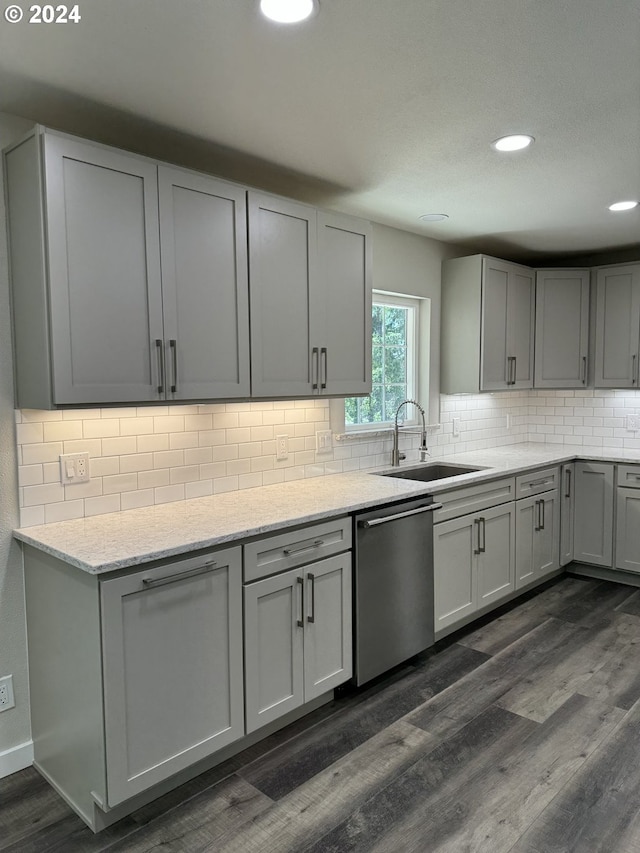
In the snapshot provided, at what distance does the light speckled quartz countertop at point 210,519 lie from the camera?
203 centimetres

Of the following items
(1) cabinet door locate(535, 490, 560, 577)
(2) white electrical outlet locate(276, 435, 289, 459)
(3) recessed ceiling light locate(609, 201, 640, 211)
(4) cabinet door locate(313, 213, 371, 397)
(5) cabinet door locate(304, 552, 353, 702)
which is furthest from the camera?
(1) cabinet door locate(535, 490, 560, 577)

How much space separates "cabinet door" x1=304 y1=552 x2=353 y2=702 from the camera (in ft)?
8.54

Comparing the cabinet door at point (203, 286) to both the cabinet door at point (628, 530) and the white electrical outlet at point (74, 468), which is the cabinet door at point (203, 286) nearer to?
the white electrical outlet at point (74, 468)

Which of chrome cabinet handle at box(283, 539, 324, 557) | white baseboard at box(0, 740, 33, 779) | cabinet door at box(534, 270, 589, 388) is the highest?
cabinet door at box(534, 270, 589, 388)

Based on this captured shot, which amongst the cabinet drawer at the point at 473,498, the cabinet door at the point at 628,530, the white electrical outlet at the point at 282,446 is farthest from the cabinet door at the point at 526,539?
the white electrical outlet at the point at 282,446

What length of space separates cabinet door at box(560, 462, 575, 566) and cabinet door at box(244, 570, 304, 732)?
2709mm

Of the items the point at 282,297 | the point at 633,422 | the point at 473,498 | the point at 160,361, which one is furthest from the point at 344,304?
the point at 633,422

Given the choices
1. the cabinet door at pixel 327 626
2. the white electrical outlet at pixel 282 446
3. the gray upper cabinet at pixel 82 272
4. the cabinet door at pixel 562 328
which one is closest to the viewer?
the gray upper cabinet at pixel 82 272

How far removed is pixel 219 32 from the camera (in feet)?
5.65

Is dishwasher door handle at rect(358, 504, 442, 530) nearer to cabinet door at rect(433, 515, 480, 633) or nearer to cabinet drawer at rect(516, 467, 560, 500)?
cabinet door at rect(433, 515, 480, 633)

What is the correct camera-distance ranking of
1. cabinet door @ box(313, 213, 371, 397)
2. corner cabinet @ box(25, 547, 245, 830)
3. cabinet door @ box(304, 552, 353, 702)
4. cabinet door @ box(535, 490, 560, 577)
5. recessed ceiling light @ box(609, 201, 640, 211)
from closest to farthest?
corner cabinet @ box(25, 547, 245, 830)
cabinet door @ box(304, 552, 353, 702)
cabinet door @ box(313, 213, 371, 397)
recessed ceiling light @ box(609, 201, 640, 211)
cabinet door @ box(535, 490, 560, 577)

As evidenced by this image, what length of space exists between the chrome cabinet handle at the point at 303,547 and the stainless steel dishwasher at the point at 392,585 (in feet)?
0.81

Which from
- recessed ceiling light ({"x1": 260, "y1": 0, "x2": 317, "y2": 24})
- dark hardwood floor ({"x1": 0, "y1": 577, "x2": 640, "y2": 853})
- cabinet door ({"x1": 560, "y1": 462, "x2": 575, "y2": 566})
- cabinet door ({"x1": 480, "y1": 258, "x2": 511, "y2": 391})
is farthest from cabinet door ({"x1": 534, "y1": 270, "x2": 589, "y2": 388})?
recessed ceiling light ({"x1": 260, "y1": 0, "x2": 317, "y2": 24})

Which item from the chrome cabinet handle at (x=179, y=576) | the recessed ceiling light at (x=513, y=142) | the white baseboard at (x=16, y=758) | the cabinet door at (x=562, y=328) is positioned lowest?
the white baseboard at (x=16, y=758)
